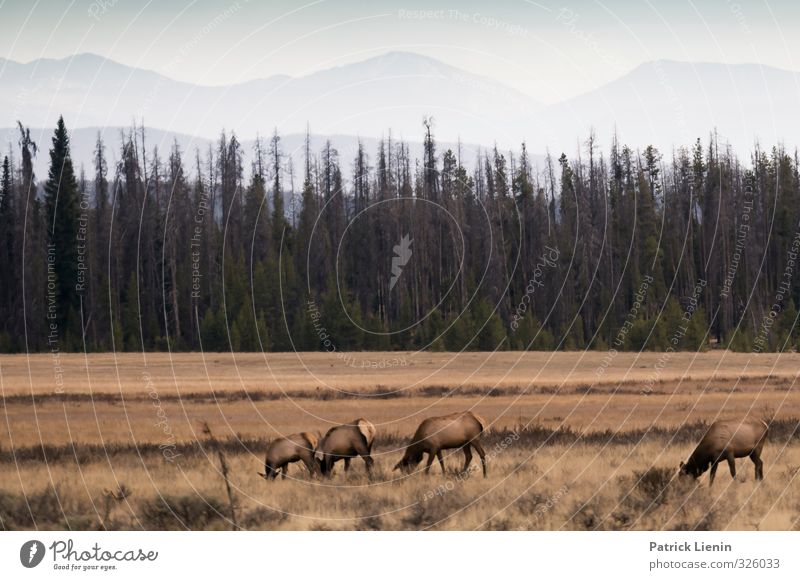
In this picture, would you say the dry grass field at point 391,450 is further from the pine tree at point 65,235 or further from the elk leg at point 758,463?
the pine tree at point 65,235

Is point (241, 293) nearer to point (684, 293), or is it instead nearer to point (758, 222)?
point (684, 293)

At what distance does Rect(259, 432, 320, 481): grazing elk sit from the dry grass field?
0.39m

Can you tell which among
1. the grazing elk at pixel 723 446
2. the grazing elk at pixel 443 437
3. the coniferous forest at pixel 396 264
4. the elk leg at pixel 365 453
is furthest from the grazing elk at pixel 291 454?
the coniferous forest at pixel 396 264

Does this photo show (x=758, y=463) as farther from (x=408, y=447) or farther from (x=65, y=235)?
(x=65, y=235)

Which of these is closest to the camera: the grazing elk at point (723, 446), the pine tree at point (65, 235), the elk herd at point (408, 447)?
the grazing elk at point (723, 446)

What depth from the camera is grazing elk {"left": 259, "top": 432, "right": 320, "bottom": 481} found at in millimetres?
24062

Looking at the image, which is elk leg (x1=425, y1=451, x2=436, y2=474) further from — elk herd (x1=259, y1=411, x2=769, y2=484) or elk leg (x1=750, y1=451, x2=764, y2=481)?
elk leg (x1=750, y1=451, x2=764, y2=481)

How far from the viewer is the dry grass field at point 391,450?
22031 mm

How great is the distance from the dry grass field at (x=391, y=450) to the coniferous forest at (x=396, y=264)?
49.5 feet

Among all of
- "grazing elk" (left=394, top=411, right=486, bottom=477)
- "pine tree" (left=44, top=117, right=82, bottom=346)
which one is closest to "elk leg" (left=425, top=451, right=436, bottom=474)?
"grazing elk" (left=394, top=411, right=486, bottom=477)

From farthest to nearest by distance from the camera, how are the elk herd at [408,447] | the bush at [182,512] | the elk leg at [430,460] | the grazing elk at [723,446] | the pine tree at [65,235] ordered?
1. the pine tree at [65,235]
2. the elk leg at [430,460]
3. the elk herd at [408,447]
4. the grazing elk at [723,446]
5. the bush at [182,512]

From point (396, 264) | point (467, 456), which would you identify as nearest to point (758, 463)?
point (467, 456)

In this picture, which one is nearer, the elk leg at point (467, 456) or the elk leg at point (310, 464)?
the elk leg at point (310, 464)

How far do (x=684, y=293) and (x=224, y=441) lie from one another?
71.0 m
